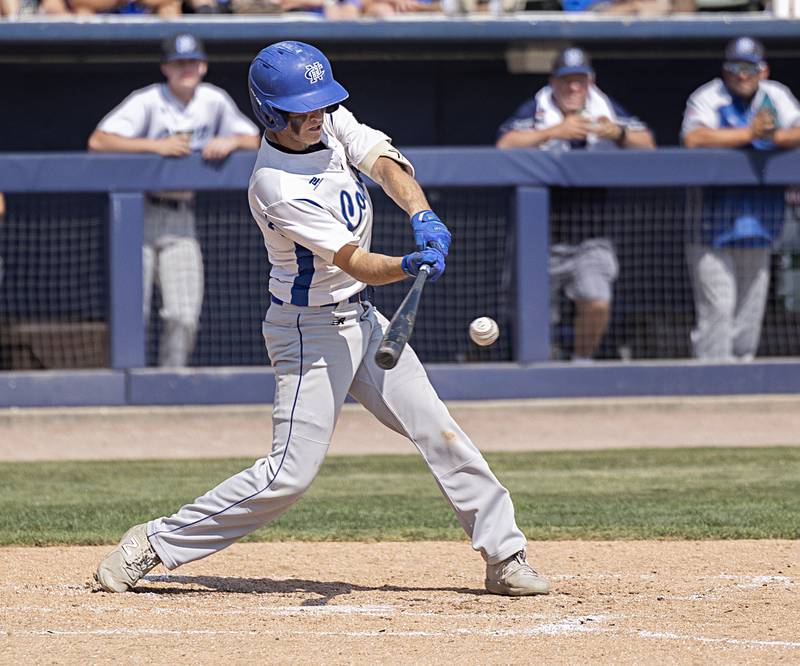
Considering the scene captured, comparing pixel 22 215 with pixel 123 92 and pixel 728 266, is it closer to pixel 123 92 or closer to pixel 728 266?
pixel 123 92

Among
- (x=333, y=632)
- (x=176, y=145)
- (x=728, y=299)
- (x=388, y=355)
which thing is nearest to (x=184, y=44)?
(x=176, y=145)

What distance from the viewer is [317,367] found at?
445 centimetres

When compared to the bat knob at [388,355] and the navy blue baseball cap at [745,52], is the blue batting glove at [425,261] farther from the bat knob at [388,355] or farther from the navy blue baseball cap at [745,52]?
the navy blue baseball cap at [745,52]

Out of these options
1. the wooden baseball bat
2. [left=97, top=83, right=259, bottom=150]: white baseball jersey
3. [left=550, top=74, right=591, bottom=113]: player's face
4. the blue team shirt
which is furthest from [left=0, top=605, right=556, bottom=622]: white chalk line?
[left=550, top=74, right=591, bottom=113]: player's face

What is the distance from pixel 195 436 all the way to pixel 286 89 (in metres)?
4.68

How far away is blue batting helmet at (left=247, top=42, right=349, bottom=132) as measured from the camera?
4258 millimetres

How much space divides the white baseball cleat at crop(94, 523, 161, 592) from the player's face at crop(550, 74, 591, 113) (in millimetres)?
5372

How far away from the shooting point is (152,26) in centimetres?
997

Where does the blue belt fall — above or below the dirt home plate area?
above

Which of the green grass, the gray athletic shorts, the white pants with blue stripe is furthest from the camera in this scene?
the gray athletic shorts

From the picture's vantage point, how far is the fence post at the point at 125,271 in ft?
29.2

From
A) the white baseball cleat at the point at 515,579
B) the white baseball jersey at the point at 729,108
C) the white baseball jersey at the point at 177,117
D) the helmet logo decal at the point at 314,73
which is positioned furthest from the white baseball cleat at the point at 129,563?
the white baseball jersey at the point at 729,108

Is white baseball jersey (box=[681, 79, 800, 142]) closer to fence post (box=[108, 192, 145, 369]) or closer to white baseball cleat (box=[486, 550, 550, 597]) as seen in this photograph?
fence post (box=[108, 192, 145, 369])

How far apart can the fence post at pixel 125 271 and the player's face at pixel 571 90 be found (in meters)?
2.69
